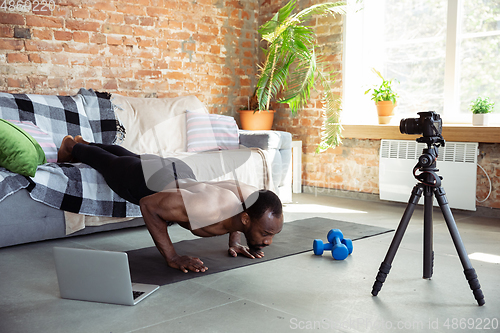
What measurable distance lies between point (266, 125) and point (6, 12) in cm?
257

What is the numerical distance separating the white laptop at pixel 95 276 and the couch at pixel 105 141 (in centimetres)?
96

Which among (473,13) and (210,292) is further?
(473,13)

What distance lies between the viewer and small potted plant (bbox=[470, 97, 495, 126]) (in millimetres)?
3635

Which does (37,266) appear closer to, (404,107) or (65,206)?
(65,206)

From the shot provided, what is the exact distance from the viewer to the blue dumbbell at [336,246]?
2520 mm

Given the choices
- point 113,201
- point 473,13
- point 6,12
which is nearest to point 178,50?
point 6,12

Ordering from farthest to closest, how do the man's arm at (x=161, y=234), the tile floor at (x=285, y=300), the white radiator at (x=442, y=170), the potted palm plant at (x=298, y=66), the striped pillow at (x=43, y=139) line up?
the potted palm plant at (x=298, y=66), the white radiator at (x=442, y=170), the striped pillow at (x=43, y=139), the man's arm at (x=161, y=234), the tile floor at (x=285, y=300)

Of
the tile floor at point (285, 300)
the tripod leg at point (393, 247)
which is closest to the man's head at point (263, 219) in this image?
the tile floor at point (285, 300)

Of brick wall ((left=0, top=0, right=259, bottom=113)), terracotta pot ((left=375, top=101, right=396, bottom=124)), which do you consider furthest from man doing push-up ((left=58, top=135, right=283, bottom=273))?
terracotta pot ((left=375, top=101, right=396, bottom=124))

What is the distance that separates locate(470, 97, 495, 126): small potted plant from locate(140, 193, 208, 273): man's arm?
8.33ft

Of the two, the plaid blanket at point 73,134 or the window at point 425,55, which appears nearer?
the plaid blanket at point 73,134

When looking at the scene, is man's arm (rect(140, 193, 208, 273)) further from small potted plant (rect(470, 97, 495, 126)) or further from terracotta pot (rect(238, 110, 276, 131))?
terracotta pot (rect(238, 110, 276, 131))

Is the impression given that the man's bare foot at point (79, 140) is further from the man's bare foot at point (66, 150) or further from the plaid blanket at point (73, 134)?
the plaid blanket at point (73, 134)

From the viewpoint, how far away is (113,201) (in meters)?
3.04
